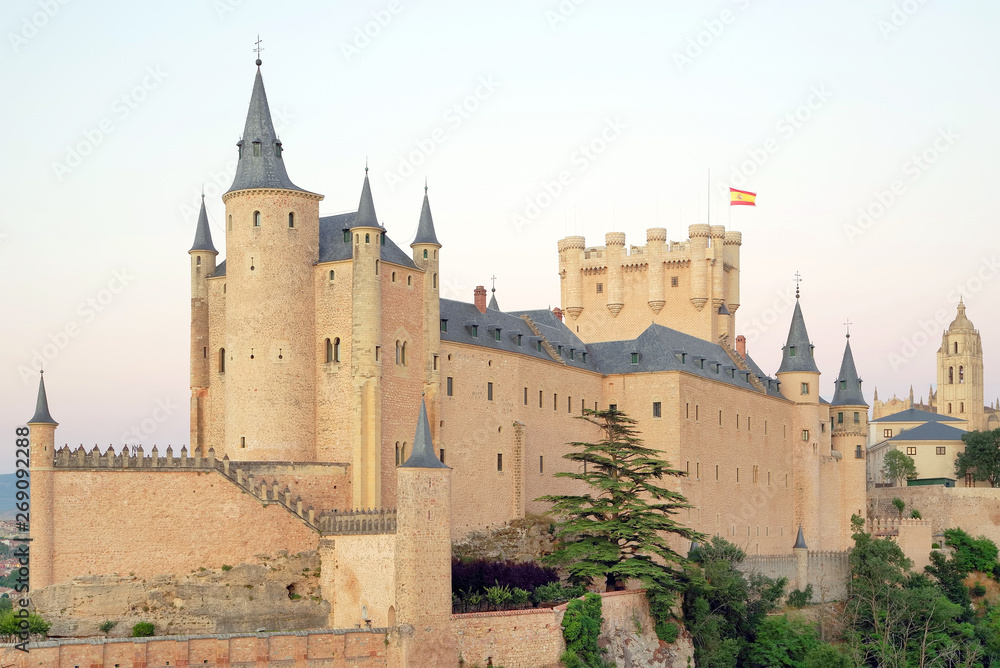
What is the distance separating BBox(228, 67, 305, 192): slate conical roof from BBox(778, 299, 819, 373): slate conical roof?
124 feet

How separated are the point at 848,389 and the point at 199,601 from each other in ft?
158

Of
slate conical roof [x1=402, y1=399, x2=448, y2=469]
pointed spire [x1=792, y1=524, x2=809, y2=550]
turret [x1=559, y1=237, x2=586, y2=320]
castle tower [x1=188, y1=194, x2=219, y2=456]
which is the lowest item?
pointed spire [x1=792, y1=524, x2=809, y2=550]

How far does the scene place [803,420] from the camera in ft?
256

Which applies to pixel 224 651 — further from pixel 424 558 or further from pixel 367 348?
pixel 367 348

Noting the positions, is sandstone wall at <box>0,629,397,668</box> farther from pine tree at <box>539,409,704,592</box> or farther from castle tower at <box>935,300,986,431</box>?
castle tower at <box>935,300,986,431</box>

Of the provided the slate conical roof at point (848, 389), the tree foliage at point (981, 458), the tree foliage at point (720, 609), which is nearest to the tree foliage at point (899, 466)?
the tree foliage at point (981, 458)

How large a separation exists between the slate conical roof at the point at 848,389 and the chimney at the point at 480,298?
95.8 ft

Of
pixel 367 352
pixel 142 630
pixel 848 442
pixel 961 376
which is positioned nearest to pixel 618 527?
pixel 367 352

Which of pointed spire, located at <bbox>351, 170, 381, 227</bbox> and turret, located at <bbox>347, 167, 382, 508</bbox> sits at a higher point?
pointed spire, located at <bbox>351, 170, 381, 227</bbox>

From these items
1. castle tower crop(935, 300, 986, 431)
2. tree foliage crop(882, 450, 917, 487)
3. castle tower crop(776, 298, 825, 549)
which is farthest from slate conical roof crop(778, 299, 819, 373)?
castle tower crop(935, 300, 986, 431)

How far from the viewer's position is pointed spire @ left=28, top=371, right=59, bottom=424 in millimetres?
44156

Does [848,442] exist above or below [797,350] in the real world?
below

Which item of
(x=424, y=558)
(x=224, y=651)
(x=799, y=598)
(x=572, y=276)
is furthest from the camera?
(x=572, y=276)

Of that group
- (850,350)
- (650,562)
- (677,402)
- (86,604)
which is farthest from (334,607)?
(850,350)
